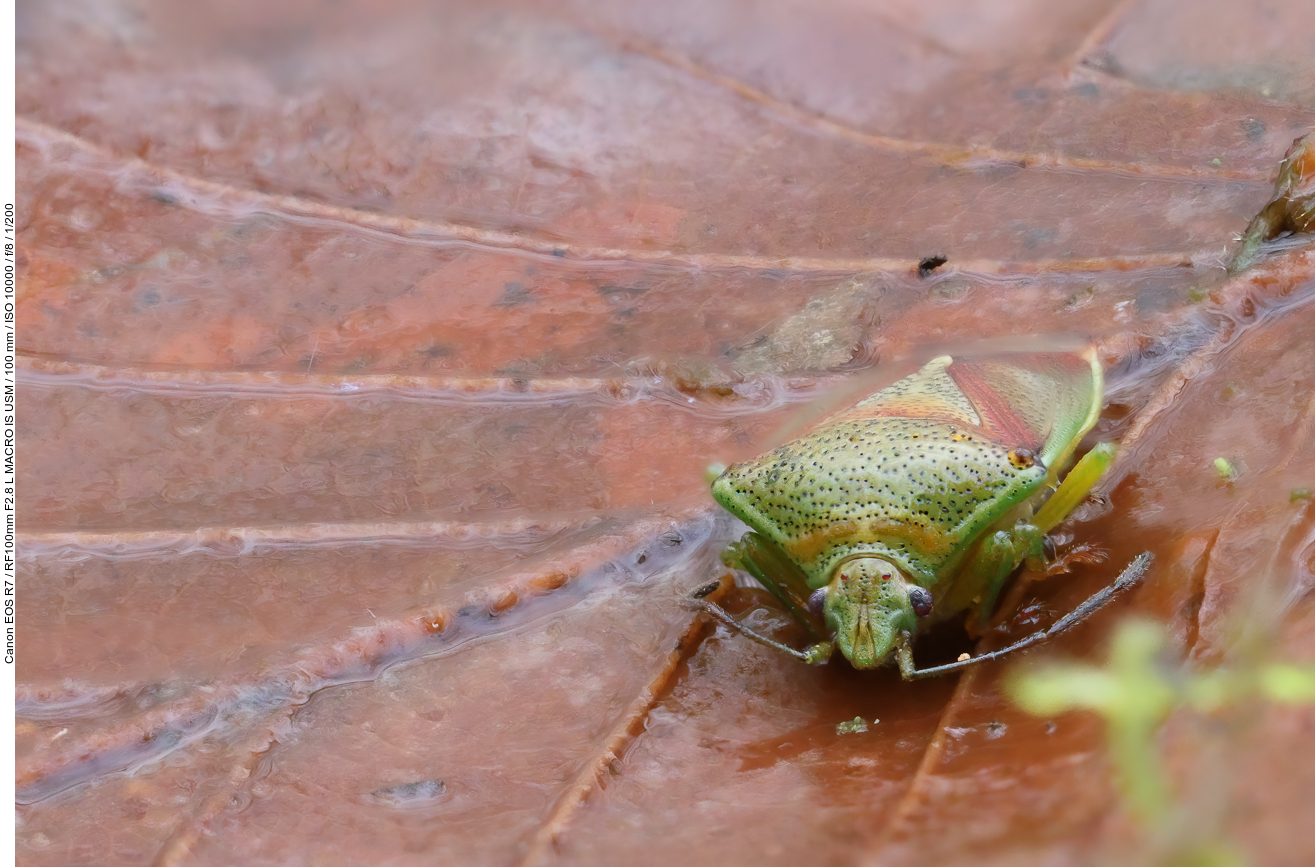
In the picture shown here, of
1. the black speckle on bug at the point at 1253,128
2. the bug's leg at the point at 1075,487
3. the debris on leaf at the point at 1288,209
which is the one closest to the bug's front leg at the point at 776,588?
the bug's leg at the point at 1075,487

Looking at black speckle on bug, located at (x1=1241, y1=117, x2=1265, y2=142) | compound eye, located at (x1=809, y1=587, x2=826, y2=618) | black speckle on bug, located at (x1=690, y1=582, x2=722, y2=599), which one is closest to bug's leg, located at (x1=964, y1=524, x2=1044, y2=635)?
compound eye, located at (x1=809, y1=587, x2=826, y2=618)

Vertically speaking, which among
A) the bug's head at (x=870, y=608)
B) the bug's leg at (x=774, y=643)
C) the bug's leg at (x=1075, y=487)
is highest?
the bug's leg at (x=1075, y=487)

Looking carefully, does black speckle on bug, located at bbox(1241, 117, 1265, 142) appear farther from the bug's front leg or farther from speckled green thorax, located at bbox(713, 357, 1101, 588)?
the bug's front leg

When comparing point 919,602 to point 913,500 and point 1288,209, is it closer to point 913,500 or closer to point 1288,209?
point 913,500

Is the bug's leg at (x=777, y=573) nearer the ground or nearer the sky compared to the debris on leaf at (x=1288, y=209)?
nearer the ground

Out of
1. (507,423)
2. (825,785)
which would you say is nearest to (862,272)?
(507,423)

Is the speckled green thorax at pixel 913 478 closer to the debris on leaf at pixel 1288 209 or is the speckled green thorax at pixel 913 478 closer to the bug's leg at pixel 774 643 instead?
the bug's leg at pixel 774 643

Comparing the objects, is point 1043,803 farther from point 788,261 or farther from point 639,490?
point 788,261

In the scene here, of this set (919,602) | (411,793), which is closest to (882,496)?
(919,602)
